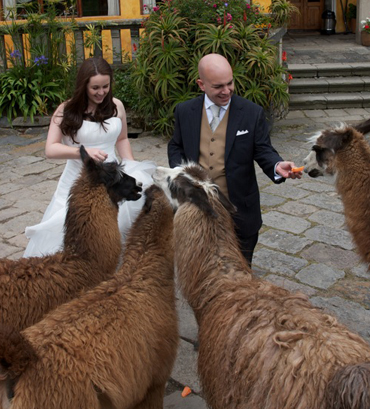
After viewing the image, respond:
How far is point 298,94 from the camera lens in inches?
476

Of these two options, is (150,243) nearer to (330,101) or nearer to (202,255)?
(202,255)

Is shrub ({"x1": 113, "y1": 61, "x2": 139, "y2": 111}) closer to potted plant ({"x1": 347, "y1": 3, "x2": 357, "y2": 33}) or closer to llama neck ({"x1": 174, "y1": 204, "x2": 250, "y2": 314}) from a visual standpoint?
llama neck ({"x1": 174, "y1": 204, "x2": 250, "y2": 314})

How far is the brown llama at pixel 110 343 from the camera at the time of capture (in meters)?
2.56

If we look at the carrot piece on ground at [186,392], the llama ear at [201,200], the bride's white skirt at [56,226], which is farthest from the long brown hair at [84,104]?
the carrot piece on ground at [186,392]

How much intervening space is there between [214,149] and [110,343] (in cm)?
189

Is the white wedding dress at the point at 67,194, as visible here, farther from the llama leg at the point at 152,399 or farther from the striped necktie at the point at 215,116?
the llama leg at the point at 152,399

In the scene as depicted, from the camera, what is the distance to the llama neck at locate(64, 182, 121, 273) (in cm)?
392

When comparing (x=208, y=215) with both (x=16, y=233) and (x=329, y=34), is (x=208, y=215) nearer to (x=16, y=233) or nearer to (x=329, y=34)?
(x=16, y=233)

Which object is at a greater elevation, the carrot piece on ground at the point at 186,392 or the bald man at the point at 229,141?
the bald man at the point at 229,141

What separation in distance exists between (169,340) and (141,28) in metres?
9.37

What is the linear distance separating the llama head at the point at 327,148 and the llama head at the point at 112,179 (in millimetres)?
1653

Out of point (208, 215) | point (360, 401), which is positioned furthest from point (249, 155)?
point (360, 401)

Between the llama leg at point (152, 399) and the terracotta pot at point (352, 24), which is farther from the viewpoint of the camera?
the terracotta pot at point (352, 24)

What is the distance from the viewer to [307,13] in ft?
57.4
